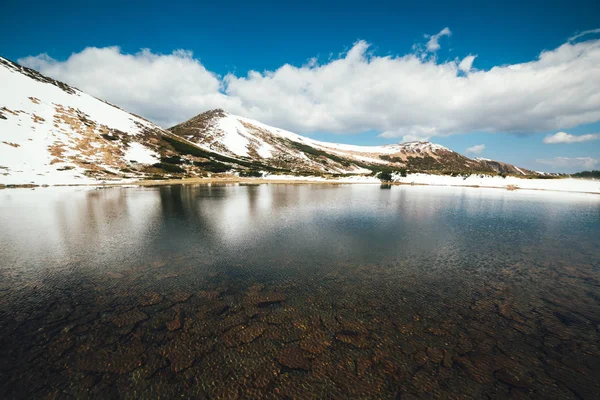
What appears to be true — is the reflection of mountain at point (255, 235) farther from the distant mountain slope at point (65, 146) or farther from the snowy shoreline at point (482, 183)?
the distant mountain slope at point (65, 146)

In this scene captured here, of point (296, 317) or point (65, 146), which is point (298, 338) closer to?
point (296, 317)

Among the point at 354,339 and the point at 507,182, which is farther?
the point at 507,182

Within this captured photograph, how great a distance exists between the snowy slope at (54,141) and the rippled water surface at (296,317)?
10176 centimetres

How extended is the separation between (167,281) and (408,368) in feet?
43.4

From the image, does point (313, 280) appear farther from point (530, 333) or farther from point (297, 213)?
point (297, 213)

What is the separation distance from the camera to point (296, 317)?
1152 centimetres

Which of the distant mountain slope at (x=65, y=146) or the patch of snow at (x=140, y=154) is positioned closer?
the distant mountain slope at (x=65, y=146)

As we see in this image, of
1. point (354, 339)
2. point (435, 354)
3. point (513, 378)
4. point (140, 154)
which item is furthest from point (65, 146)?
point (513, 378)

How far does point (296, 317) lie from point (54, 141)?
183m

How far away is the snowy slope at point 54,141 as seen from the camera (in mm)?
100312

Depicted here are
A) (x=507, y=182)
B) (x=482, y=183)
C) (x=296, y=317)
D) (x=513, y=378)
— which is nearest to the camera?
(x=513, y=378)

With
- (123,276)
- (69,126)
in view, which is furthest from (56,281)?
(69,126)

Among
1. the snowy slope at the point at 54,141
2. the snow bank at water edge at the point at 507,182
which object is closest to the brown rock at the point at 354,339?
the snow bank at water edge at the point at 507,182

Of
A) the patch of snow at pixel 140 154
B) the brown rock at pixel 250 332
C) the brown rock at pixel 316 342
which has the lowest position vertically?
the brown rock at pixel 250 332
